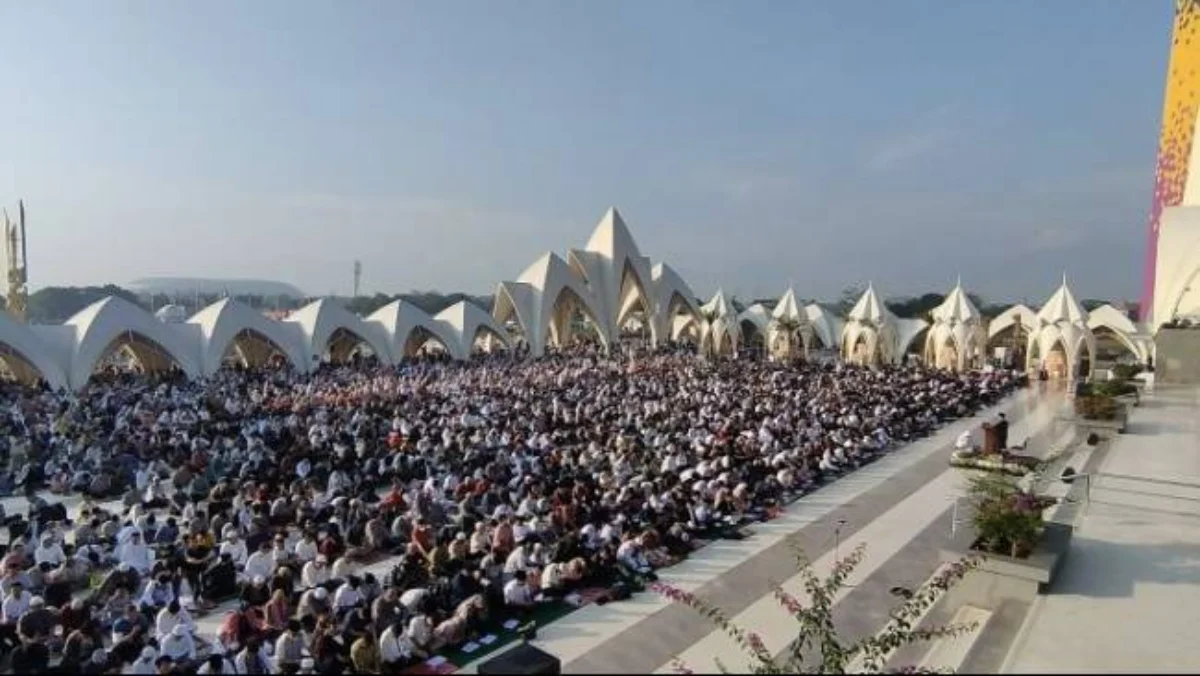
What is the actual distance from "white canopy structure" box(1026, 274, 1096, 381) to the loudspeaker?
27627mm

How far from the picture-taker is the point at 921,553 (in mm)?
8312

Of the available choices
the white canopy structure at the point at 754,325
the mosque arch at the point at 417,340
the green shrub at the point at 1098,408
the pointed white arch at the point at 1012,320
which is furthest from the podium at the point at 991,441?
the white canopy structure at the point at 754,325

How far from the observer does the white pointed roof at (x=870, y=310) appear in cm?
3391

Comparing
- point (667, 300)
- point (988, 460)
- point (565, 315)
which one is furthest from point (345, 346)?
point (988, 460)

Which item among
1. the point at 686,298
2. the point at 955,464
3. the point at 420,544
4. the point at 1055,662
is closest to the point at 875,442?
the point at 955,464

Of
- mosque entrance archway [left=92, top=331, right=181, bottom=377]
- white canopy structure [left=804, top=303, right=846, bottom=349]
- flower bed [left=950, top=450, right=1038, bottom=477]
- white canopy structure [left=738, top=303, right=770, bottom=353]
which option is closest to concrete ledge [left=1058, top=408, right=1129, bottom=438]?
flower bed [left=950, top=450, right=1038, bottom=477]

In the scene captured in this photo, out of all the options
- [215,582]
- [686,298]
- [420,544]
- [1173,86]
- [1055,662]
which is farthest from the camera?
[686,298]

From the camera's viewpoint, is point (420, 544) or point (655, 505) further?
point (655, 505)

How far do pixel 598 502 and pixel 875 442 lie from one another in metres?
6.61

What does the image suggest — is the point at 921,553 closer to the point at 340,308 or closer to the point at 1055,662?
the point at 1055,662

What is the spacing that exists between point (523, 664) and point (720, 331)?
118 ft

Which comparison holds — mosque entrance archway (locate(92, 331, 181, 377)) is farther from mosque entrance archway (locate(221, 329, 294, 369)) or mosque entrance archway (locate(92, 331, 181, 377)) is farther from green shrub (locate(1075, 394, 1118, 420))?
green shrub (locate(1075, 394, 1118, 420))

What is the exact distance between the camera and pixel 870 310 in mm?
34062

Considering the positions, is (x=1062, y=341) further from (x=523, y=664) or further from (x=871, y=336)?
(x=523, y=664)
